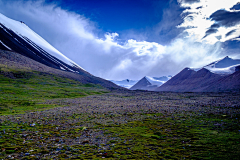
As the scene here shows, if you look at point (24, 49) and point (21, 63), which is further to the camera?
point (24, 49)

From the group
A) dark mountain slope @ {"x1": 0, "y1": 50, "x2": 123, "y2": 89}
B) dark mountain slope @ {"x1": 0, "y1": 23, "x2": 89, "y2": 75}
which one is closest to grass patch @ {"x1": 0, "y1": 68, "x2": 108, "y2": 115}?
dark mountain slope @ {"x1": 0, "y1": 50, "x2": 123, "y2": 89}

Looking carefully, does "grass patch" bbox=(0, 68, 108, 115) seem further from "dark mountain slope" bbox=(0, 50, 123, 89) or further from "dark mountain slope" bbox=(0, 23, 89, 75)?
"dark mountain slope" bbox=(0, 23, 89, 75)

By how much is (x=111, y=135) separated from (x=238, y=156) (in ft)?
29.5

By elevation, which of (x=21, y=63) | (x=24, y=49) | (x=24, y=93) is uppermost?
(x=24, y=49)

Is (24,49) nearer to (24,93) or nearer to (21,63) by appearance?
(21,63)

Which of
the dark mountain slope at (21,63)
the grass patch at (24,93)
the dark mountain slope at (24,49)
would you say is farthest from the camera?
the dark mountain slope at (24,49)

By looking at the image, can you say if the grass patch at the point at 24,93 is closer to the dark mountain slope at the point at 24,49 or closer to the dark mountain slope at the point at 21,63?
the dark mountain slope at the point at 21,63

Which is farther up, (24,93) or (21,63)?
(21,63)

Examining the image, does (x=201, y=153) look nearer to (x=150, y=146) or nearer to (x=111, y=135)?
(x=150, y=146)

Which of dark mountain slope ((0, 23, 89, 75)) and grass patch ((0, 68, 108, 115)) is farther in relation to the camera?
dark mountain slope ((0, 23, 89, 75))

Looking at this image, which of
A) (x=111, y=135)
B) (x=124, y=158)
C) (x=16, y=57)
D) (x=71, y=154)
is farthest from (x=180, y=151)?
(x=16, y=57)

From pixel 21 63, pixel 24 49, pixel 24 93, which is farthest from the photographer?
pixel 24 49

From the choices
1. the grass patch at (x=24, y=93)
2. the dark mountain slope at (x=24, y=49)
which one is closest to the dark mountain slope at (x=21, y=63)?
the dark mountain slope at (x=24, y=49)

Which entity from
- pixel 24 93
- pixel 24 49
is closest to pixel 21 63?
pixel 24 49
